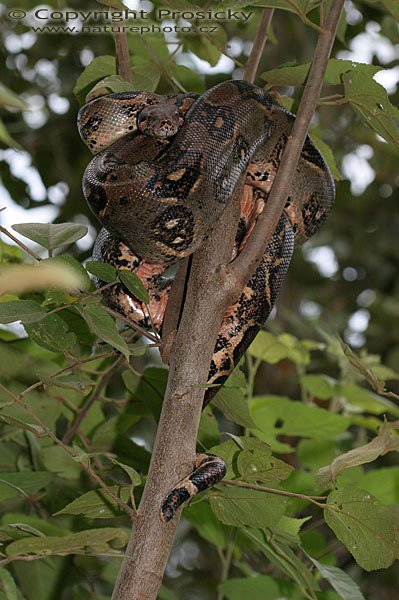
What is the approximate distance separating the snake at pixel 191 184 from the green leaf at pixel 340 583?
36 centimetres

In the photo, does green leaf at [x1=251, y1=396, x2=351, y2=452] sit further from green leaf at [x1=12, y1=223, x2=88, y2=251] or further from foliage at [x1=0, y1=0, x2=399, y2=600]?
green leaf at [x1=12, y1=223, x2=88, y2=251]

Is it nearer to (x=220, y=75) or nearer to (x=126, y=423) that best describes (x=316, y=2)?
(x=126, y=423)

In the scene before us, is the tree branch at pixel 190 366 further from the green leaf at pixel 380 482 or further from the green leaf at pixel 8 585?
the green leaf at pixel 380 482

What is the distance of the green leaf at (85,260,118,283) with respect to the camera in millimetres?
1140

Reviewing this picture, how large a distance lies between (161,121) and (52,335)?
0.56 metres

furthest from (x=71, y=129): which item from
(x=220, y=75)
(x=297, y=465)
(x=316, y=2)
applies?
(x=316, y=2)

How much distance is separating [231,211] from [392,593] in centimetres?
313

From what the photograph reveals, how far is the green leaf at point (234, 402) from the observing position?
1.38 meters

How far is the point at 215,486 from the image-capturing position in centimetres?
116

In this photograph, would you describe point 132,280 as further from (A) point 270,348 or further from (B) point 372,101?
(A) point 270,348

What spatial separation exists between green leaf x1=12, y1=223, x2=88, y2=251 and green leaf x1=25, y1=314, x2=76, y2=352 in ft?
0.43

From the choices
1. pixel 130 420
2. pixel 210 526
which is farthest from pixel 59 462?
pixel 210 526

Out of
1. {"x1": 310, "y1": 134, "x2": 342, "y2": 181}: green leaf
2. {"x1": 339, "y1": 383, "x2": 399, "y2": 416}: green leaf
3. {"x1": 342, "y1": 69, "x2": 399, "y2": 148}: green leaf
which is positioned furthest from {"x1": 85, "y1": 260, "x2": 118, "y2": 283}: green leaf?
{"x1": 339, "y1": 383, "x2": 399, "y2": 416}: green leaf

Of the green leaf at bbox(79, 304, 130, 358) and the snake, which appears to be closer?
the green leaf at bbox(79, 304, 130, 358)
